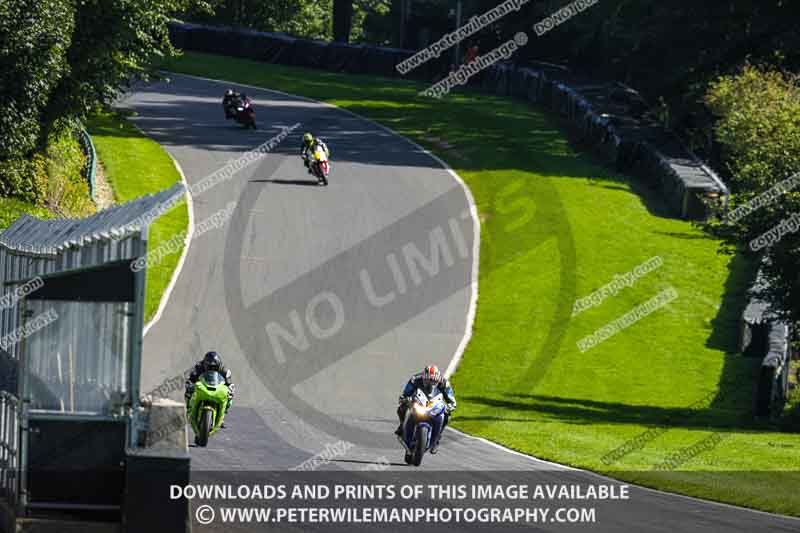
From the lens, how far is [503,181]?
46.6 meters

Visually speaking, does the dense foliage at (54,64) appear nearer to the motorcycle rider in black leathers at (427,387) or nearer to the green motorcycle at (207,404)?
the green motorcycle at (207,404)

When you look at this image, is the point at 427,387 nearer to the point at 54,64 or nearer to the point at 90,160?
the point at 54,64

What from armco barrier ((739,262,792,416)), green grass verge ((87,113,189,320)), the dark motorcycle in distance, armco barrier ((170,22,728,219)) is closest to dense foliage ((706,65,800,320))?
armco barrier ((739,262,792,416))

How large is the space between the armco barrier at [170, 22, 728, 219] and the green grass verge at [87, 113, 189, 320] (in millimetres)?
14491

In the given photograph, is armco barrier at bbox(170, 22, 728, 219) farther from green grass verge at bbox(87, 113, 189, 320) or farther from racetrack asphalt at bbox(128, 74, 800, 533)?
green grass verge at bbox(87, 113, 189, 320)

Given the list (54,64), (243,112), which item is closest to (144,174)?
(243,112)

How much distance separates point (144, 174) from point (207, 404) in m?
25.9

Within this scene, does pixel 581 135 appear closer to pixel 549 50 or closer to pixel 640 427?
pixel 549 50

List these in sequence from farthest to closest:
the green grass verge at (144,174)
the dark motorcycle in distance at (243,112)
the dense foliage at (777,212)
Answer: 1. the dark motorcycle in distance at (243,112)
2. the green grass verge at (144,174)
3. the dense foliage at (777,212)

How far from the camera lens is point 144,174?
145 feet

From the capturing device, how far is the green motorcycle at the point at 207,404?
62.4ft

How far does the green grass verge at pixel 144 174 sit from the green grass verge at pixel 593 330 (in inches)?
303

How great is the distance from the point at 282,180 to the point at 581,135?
14.9m

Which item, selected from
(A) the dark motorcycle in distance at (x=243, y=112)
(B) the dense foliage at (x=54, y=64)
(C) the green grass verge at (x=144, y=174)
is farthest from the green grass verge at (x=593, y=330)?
(B) the dense foliage at (x=54, y=64)
